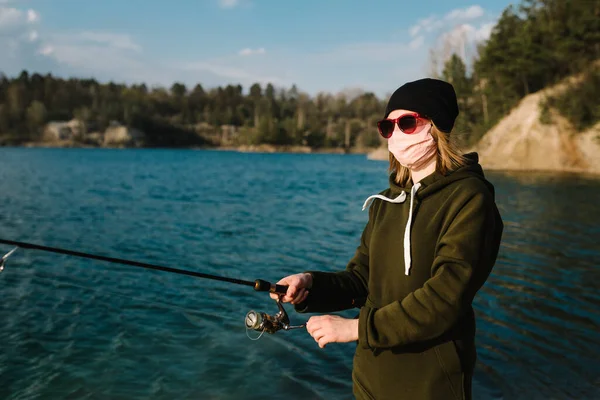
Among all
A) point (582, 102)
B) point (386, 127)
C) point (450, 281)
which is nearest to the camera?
point (450, 281)

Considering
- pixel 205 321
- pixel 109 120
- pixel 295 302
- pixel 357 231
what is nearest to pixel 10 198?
pixel 357 231

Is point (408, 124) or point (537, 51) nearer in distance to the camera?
point (408, 124)

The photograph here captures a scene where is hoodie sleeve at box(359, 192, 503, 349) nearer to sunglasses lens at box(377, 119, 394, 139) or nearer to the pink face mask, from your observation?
the pink face mask

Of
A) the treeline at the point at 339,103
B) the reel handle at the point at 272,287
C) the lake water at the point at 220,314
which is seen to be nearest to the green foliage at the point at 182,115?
the treeline at the point at 339,103

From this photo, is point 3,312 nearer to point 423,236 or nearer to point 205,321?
point 205,321

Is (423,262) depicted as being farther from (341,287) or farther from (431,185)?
(341,287)

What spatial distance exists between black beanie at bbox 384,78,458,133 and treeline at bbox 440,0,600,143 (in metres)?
48.8

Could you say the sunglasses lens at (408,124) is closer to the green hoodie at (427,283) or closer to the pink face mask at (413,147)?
the pink face mask at (413,147)

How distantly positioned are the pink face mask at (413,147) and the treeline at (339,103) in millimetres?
49158

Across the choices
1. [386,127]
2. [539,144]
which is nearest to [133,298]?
[386,127]

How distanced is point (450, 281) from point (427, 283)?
0.33ft

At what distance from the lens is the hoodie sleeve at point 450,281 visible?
2145 millimetres

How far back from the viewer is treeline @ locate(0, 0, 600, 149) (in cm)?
5003

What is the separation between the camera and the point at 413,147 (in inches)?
98.7
